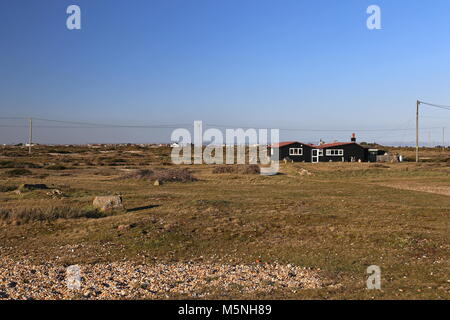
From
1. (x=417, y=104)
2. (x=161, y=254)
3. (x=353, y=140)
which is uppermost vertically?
(x=417, y=104)

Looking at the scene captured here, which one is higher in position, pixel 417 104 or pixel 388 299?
pixel 417 104

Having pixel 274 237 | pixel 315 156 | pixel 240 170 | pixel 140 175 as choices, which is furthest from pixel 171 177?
Result: pixel 315 156

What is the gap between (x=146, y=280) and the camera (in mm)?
9586

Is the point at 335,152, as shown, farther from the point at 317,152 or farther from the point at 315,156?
the point at 315,156

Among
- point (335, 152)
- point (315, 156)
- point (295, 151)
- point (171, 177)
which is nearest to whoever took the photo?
point (171, 177)

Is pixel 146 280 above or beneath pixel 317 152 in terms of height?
beneath

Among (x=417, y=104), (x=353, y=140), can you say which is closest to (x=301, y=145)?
(x=353, y=140)

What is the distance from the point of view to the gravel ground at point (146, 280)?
8.62 meters

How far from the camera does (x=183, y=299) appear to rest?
816 centimetres

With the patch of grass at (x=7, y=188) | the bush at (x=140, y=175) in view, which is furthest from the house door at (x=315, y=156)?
the patch of grass at (x=7, y=188)
